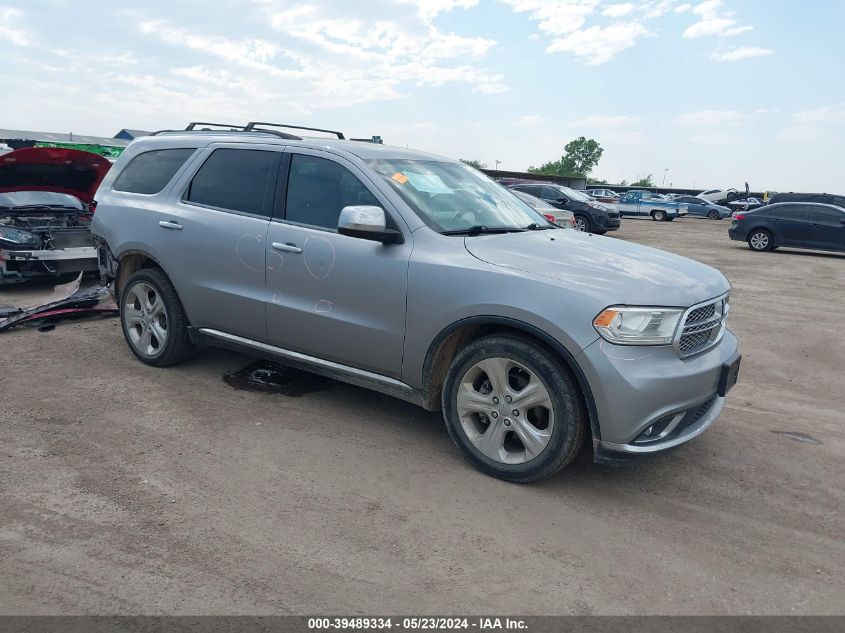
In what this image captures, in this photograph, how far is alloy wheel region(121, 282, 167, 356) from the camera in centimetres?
542

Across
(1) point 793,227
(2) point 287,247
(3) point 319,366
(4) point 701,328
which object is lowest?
(3) point 319,366

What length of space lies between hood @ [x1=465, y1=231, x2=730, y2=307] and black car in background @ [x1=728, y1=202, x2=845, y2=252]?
1586 cm

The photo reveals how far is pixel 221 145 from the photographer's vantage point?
5152mm

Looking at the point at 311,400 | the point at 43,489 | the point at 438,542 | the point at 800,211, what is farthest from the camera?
the point at 800,211

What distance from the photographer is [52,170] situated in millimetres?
8477

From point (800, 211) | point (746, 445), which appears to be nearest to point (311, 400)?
point (746, 445)

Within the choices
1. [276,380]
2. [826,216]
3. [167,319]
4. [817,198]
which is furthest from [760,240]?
[167,319]

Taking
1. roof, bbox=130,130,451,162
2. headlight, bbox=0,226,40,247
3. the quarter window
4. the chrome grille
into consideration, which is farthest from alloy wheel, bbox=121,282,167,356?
the chrome grille

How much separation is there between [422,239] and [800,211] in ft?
57.5

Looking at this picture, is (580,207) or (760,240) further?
(580,207)

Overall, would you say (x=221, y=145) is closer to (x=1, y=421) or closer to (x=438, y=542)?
(x=1, y=421)

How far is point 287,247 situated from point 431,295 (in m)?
1.16

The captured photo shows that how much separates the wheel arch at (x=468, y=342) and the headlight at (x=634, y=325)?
0.22 m

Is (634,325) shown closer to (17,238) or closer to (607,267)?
(607,267)
